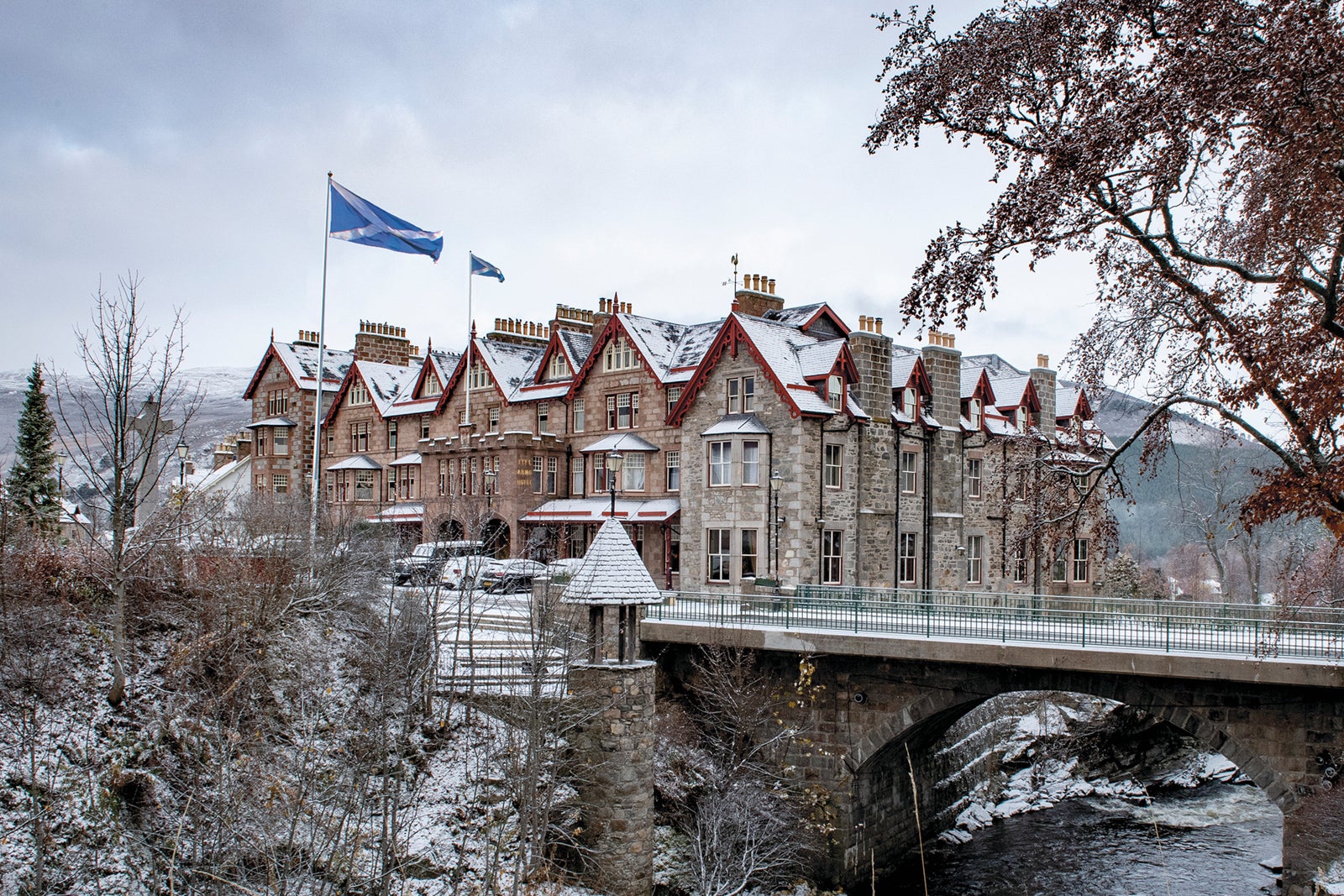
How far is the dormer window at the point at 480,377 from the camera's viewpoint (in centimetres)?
4922

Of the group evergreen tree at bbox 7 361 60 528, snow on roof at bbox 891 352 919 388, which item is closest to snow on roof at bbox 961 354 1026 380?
snow on roof at bbox 891 352 919 388

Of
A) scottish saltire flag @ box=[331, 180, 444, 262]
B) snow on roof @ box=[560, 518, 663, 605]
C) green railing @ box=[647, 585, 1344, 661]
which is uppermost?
scottish saltire flag @ box=[331, 180, 444, 262]

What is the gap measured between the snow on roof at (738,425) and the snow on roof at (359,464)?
22.3 m

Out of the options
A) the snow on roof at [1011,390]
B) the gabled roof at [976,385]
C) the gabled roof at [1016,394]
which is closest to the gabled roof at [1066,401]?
the gabled roof at [1016,394]

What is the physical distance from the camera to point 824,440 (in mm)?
36812

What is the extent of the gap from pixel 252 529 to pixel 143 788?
13034mm

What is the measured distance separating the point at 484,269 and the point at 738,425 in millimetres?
15384

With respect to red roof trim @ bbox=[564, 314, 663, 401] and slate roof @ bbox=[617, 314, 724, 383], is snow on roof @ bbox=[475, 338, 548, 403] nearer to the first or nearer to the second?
red roof trim @ bbox=[564, 314, 663, 401]

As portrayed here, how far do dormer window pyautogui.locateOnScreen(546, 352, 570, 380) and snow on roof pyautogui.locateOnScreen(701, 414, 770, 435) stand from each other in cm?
1055

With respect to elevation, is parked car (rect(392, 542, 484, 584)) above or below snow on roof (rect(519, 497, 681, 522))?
below

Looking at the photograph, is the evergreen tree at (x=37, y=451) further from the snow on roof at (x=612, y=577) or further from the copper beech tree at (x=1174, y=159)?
the copper beech tree at (x=1174, y=159)

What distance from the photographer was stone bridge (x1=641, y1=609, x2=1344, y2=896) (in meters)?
19.8

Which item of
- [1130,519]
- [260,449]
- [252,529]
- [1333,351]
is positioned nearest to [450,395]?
[260,449]

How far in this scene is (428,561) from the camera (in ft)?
96.6
